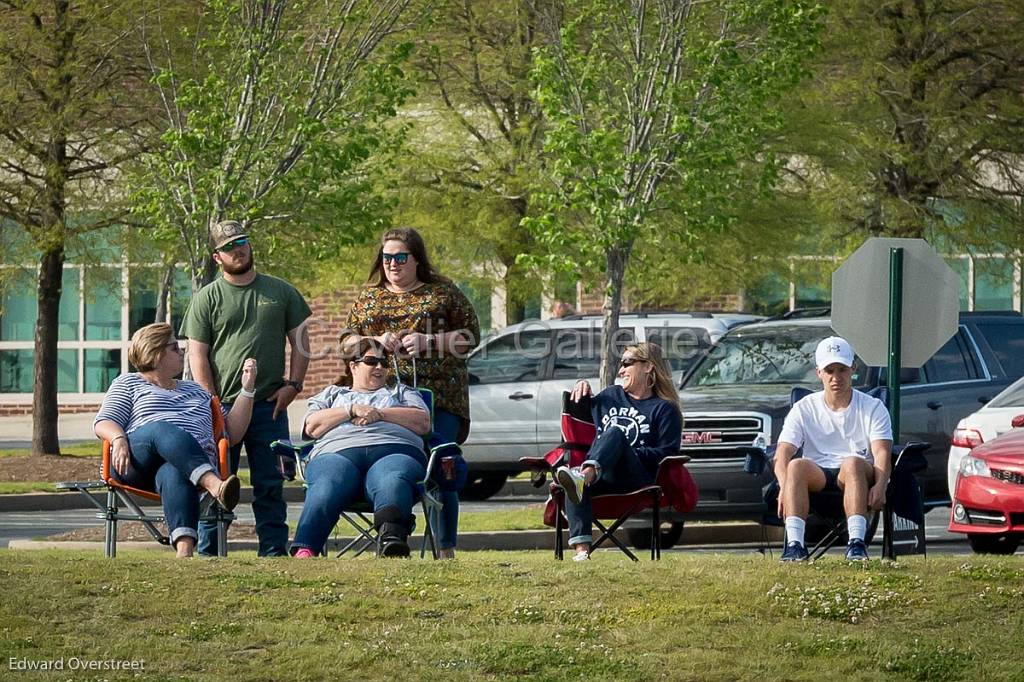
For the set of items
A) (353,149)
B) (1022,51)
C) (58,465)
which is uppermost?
(1022,51)

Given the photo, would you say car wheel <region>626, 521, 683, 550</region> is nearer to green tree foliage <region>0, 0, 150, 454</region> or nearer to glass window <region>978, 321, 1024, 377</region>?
glass window <region>978, 321, 1024, 377</region>

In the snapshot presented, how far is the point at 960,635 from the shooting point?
7621 mm

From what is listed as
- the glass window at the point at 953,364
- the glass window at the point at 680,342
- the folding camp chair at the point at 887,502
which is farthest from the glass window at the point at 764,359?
the folding camp chair at the point at 887,502

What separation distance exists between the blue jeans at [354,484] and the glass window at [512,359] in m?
8.85

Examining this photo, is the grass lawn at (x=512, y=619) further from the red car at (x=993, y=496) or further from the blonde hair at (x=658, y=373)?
the red car at (x=993, y=496)

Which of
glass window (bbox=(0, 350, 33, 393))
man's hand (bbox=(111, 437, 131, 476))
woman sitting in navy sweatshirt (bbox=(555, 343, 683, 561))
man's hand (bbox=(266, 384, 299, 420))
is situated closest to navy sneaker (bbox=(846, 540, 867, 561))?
woman sitting in navy sweatshirt (bbox=(555, 343, 683, 561))

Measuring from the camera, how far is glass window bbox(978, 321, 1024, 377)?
16734 millimetres

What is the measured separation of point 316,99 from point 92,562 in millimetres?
9064

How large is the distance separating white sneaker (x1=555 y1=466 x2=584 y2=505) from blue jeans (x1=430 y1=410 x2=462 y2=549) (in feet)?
2.00

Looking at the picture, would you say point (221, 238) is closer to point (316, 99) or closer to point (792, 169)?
point (316, 99)

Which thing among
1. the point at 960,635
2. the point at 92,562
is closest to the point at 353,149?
the point at 92,562

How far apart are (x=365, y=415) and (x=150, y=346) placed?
127cm

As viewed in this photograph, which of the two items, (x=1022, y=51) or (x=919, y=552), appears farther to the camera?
(x=1022, y=51)

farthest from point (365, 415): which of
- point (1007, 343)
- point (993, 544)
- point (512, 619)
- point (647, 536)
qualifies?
point (1007, 343)
